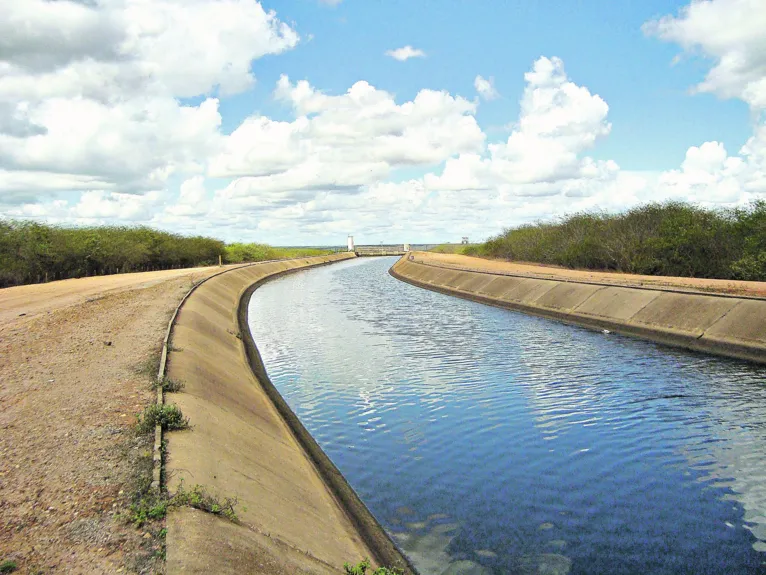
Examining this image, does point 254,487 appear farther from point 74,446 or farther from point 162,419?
point 74,446

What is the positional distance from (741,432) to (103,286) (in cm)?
3214

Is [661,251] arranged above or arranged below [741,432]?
above

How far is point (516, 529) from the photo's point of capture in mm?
7297

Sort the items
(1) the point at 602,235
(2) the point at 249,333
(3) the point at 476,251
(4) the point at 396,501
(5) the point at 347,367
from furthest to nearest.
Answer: (3) the point at 476,251 < (1) the point at 602,235 < (2) the point at 249,333 < (5) the point at 347,367 < (4) the point at 396,501

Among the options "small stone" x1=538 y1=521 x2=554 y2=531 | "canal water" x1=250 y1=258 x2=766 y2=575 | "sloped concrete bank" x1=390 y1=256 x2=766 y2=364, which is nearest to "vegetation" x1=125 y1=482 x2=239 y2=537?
"canal water" x1=250 y1=258 x2=766 y2=575

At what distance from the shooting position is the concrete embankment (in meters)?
5.31

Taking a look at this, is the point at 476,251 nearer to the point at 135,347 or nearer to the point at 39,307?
the point at 39,307

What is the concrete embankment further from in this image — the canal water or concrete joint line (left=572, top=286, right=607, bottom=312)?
concrete joint line (left=572, top=286, right=607, bottom=312)

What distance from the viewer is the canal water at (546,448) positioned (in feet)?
22.7

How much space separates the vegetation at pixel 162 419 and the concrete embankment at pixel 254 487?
0.19 metres

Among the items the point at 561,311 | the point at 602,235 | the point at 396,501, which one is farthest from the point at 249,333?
the point at 602,235

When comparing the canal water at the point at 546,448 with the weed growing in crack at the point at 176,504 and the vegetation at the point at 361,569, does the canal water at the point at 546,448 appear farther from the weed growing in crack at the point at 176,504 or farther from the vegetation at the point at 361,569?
the weed growing in crack at the point at 176,504

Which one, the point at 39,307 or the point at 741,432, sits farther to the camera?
the point at 39,307

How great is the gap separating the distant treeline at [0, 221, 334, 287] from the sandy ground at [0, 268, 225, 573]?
23.2m
